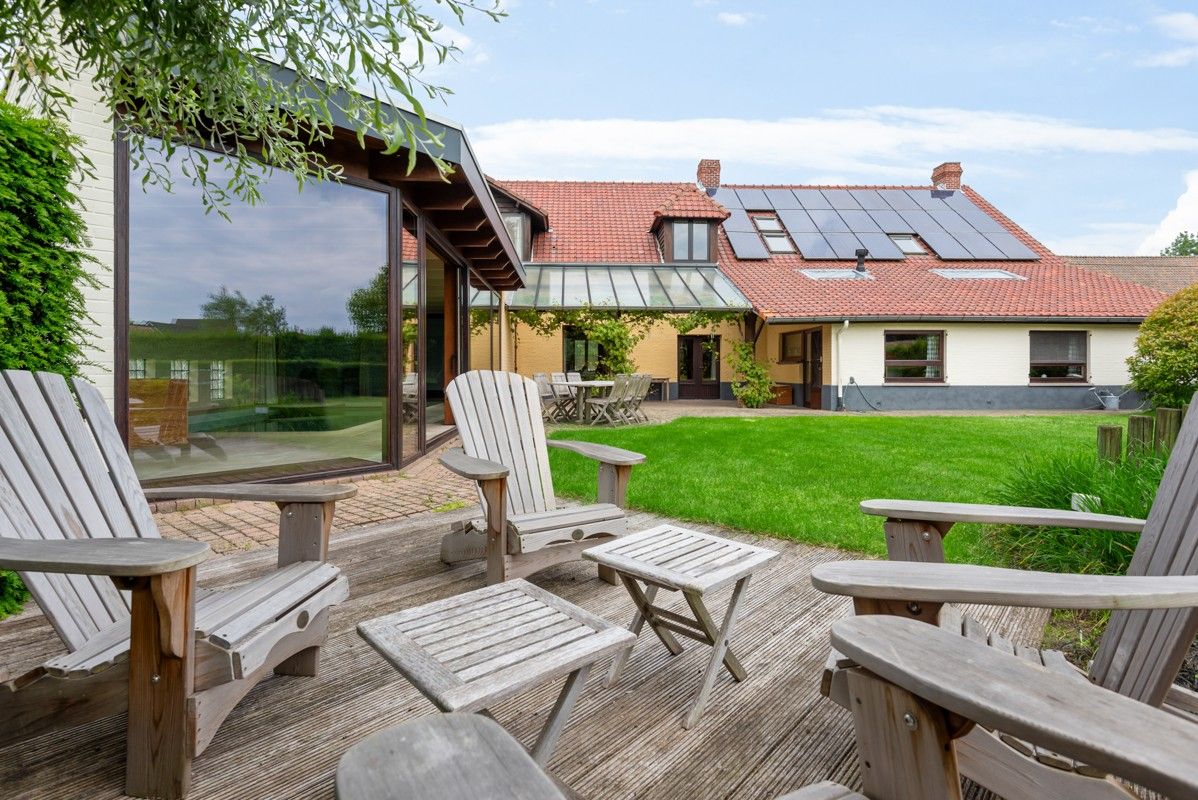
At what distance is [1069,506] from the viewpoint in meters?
3.39

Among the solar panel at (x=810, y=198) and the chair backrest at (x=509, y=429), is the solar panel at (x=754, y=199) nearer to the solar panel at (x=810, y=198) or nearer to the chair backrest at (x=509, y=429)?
the solar panel at (x=810, y=198)

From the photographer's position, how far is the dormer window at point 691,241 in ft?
54.0

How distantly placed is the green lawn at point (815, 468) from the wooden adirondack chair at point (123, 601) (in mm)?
2932

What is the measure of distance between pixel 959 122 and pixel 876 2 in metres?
24.4

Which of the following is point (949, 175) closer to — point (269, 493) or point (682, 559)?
point (682, 559)

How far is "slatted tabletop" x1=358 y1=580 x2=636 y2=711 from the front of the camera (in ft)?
4.15

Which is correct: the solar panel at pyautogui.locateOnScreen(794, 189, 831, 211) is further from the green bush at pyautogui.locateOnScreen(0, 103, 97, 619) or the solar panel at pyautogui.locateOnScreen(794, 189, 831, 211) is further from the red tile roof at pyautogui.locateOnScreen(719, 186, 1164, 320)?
the green bush at pyautogui.locateOnScreen(0, 103, 97, 619)

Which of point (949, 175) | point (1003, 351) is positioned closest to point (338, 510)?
point (1003, 351)

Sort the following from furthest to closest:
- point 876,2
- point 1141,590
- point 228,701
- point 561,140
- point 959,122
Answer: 1. point 561,140
2. point 959,122
3. point 876,2
4. point 228,701
5. point 1141,590

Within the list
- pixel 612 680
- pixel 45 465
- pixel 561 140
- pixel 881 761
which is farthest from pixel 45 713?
pixel 561 140

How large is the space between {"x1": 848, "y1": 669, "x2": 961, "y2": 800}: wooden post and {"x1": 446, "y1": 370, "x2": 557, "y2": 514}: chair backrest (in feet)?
7.76

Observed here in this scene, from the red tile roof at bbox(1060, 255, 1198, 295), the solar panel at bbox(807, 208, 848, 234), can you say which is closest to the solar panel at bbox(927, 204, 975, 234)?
the solar panel at bbox(807, 208, 848, 234)

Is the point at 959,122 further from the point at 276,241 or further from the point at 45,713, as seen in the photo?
the point at 45,713

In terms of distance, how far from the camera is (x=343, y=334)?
17.8 ft
